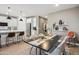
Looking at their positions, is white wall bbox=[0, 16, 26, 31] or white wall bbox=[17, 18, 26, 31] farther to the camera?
white wall bbox=[17, 18, 26, 31]

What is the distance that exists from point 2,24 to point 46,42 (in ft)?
3.39

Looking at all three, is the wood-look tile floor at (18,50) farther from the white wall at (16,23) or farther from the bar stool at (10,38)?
the white wall at (16,23)

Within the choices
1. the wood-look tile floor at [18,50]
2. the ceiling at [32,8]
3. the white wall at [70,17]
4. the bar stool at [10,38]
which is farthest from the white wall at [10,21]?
the white wall at [70,17]

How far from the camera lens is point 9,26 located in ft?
7.25

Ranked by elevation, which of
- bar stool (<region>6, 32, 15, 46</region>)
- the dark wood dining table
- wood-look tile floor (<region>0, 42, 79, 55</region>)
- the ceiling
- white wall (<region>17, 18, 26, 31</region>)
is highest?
the ceiling

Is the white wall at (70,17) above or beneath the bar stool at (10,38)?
above

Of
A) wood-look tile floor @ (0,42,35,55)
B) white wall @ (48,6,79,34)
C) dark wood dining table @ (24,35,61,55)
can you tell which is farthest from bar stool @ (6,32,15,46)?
white wall @ (48,6,79,34)

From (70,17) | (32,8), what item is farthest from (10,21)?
(70,17)

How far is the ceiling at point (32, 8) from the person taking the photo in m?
2.16

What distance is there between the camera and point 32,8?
87.0 inches

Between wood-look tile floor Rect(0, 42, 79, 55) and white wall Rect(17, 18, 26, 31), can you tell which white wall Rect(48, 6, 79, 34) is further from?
white wall Rect(17, 18, 26, 31)

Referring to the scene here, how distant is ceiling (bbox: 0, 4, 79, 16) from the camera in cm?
216

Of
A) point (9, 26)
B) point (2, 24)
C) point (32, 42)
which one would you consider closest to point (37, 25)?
point (32, 42)

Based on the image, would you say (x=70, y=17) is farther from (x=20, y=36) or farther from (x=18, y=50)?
(x=18, y=50)
